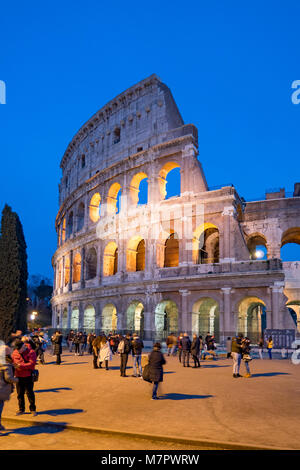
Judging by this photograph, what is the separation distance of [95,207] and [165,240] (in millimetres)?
10106

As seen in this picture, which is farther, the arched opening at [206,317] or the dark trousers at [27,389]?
the arched opening at [206,317]

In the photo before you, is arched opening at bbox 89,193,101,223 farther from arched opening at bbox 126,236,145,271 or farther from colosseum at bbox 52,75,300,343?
arched opening at bbox 126,236,145,271

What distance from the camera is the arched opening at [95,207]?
3806 cm

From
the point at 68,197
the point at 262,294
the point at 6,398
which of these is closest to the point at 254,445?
the point at 6,398

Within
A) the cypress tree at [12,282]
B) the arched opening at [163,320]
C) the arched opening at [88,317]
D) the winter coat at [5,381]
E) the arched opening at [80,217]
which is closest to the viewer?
the winter coat at [5,381]

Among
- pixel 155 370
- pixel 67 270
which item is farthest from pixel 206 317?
pixel 155 370

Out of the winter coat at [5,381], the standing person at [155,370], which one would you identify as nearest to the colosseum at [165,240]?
the standing person at [155,370]

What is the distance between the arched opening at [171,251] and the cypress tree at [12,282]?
1335cm

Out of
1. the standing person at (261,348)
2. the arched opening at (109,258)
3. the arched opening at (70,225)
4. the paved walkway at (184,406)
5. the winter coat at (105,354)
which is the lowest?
the standing person at (261,348)

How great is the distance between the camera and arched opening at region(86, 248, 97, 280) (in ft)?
124

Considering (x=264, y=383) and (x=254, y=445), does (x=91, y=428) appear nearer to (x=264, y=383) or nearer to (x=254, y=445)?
(x=254, y=445)

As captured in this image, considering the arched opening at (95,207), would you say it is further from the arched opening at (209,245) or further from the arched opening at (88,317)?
the arched opening at (209,245)

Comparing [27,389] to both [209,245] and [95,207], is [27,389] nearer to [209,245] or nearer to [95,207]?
[209,245]

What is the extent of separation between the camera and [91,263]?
38.0 m
